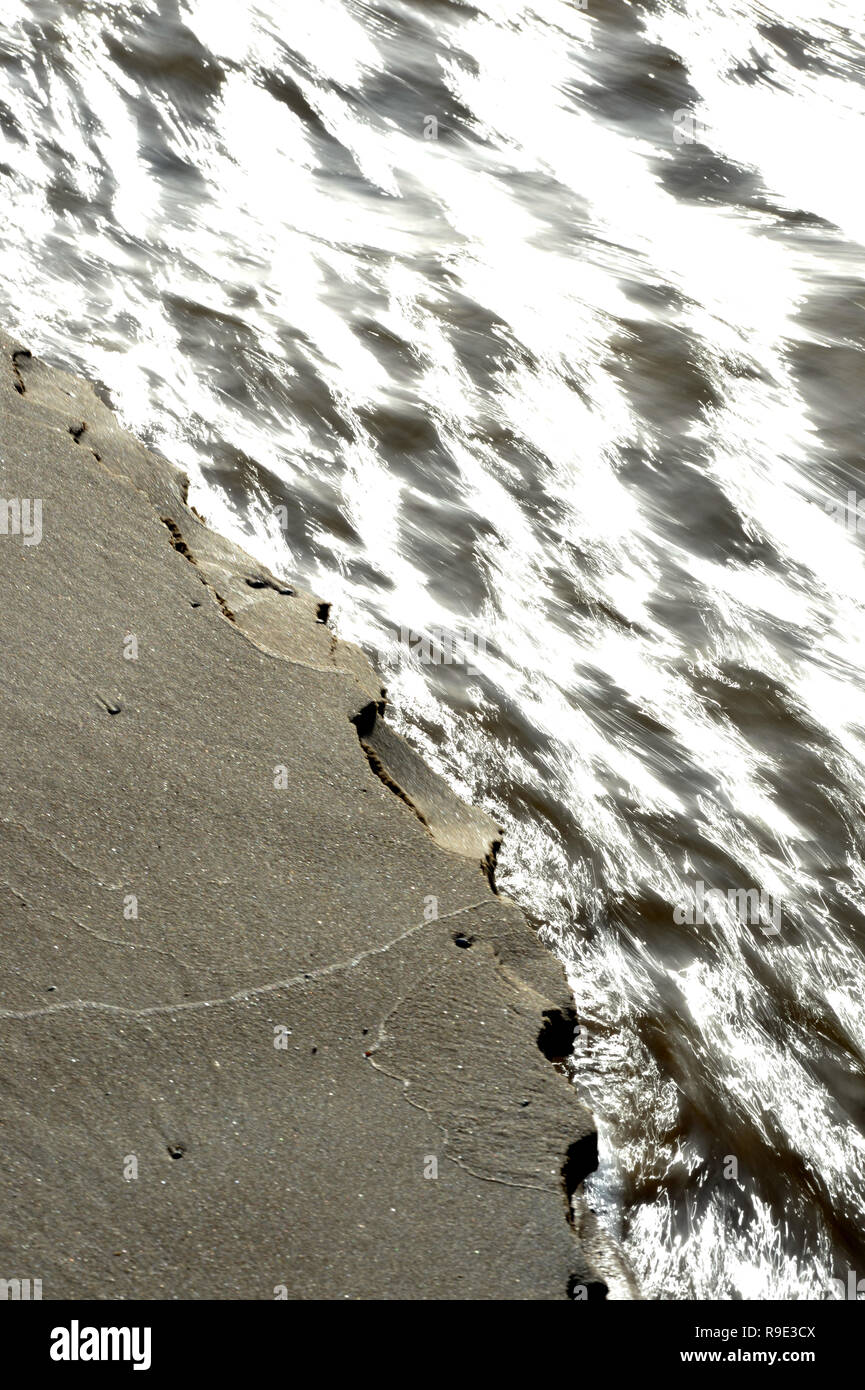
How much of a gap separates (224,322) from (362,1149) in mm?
3576

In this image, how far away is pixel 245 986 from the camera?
8.55ft

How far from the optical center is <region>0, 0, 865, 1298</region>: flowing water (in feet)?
9.83

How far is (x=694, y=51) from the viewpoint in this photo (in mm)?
6898

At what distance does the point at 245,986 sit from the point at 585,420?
2.91 metres

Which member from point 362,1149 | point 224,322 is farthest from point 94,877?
point 224,322

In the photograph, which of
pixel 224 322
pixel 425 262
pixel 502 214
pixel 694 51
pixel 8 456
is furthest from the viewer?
pixel 694 51

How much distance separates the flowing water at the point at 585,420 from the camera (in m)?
3.00

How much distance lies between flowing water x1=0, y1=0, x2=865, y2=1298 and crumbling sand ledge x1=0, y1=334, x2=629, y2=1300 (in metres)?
0.32

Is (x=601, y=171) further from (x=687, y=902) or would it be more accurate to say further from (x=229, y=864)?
(x=229, y=864)

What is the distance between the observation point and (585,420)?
483cm

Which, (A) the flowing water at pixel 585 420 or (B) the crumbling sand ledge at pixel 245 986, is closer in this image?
(B) the crumbling sand ledge at pixel 245 986

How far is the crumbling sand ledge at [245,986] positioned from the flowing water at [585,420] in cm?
32

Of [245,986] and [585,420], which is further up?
[585,420]

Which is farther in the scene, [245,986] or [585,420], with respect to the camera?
[585,420]
